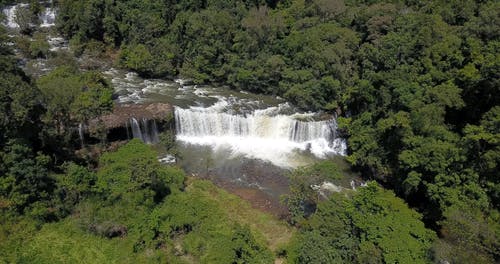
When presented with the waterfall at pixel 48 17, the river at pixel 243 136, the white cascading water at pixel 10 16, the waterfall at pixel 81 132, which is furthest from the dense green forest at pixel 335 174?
the white cascading water at pixel 10 16

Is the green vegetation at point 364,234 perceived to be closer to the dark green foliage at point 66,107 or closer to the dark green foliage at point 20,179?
the dark green foliage at point 20,179

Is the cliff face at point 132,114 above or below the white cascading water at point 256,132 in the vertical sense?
above

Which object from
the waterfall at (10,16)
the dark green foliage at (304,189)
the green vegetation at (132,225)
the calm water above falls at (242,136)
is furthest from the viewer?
the waterfall at (10,16)

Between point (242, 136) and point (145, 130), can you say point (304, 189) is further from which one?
point (145, 130)

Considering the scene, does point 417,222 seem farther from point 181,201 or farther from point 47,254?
point 47,254

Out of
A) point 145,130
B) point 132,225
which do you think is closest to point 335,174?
point 132,225

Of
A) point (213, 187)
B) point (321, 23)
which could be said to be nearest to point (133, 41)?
point (321, 23)
